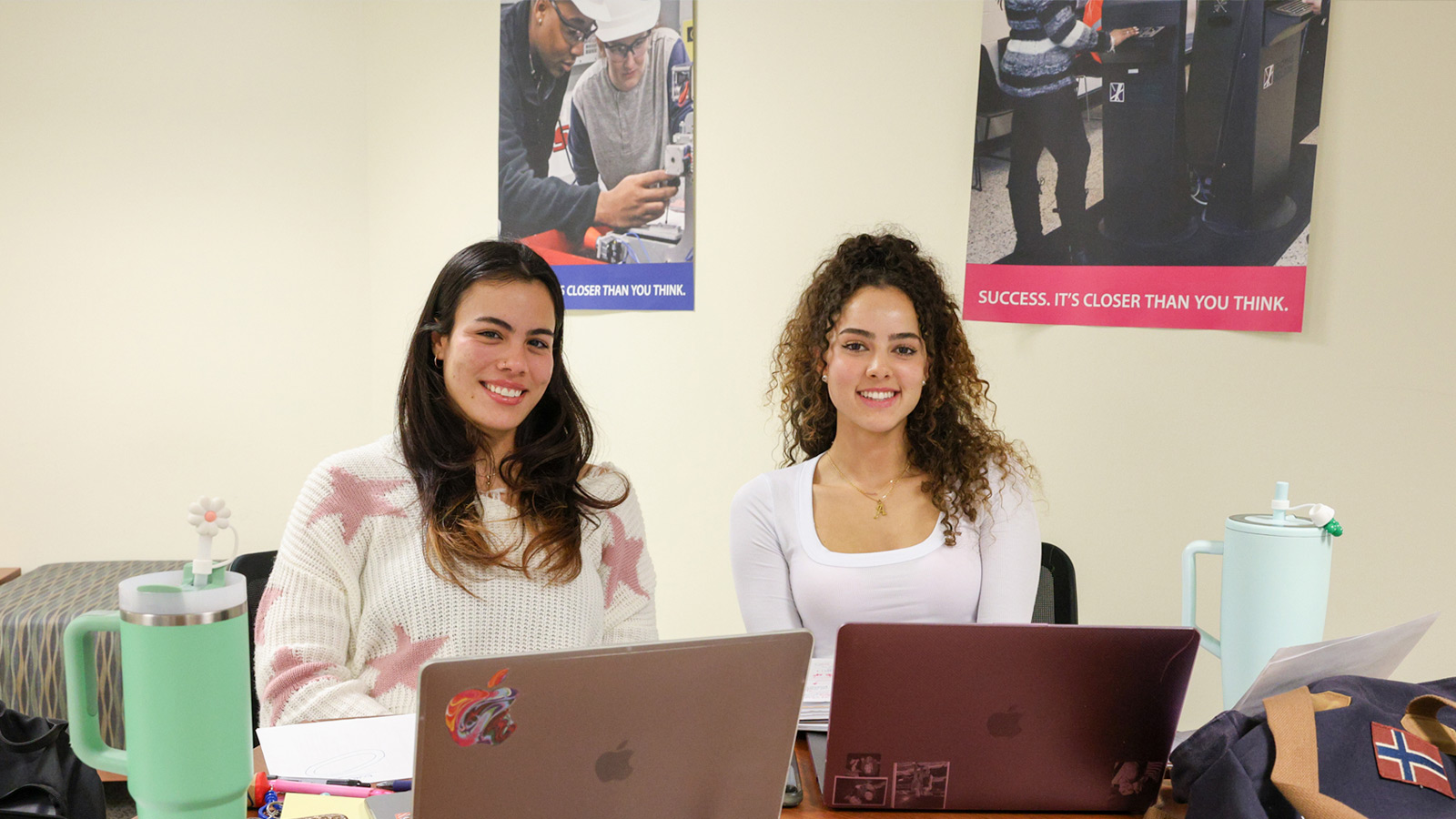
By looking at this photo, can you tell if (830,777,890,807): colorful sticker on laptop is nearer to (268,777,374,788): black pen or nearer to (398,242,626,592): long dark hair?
(268,777,374,788): black pen

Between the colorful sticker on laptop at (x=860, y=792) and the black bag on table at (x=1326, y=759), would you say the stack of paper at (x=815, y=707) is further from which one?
the black bag on table at (x=1326, y=759)

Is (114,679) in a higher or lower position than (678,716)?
lower

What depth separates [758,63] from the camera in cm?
270

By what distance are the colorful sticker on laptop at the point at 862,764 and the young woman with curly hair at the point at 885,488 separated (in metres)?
0.56

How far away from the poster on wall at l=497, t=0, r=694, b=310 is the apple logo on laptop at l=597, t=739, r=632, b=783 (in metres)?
2.04

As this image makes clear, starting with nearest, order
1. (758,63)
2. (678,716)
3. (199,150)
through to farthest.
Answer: (678,716)
(758,63)
(199,150)

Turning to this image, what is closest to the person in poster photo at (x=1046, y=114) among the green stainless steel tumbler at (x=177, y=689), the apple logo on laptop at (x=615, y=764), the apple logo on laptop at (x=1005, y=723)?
the apple logo on laptop at (x=1005, y=723)

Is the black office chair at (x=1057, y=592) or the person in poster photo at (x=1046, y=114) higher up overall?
the person in poster photo at (x=1046, y=114)

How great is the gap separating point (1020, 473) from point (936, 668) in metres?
0.94

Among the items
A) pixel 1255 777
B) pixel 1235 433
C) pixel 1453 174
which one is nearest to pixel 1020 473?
pixel 1235 433

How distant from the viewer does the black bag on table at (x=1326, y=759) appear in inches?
39.8

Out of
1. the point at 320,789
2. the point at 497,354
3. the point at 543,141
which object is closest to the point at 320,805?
the point at 320,789

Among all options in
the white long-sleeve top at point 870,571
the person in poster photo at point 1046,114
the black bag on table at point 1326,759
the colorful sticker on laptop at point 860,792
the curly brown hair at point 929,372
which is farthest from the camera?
the person in poster photo at point 1046,114

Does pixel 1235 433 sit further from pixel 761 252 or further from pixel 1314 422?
pixel 761 252
